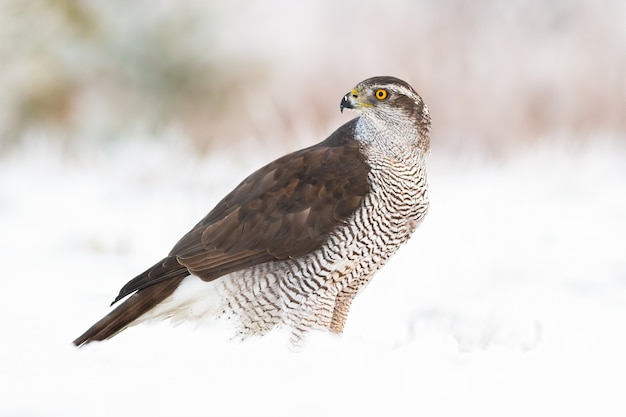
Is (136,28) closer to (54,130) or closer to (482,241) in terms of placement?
(54,130)

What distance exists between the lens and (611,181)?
7238 mm

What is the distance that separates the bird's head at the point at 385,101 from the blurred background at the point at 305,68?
3886mm

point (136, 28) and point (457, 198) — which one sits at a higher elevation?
point (136, 28)

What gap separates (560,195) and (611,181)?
0.47 m

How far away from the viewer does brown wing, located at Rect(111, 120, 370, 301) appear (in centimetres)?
400

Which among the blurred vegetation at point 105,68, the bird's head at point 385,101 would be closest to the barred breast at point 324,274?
the bird's head at point 385,101

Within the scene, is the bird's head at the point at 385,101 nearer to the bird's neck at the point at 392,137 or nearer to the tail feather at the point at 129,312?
the bird's neck at the point at 392,137

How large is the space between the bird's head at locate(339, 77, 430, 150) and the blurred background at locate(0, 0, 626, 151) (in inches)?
153

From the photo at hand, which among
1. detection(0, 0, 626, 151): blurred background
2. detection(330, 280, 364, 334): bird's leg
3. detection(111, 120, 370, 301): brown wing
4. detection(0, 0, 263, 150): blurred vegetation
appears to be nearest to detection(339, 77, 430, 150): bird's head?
detection(111, 120, 370, 301): brown wing

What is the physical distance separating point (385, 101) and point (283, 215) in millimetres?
617

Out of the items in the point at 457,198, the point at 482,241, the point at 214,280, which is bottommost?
the point at 214,280

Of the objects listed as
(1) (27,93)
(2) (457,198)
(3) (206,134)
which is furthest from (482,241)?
(1) (27,93)

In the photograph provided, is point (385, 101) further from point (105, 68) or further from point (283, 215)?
point (105, 68)

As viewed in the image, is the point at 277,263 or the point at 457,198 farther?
the point at 457,198
